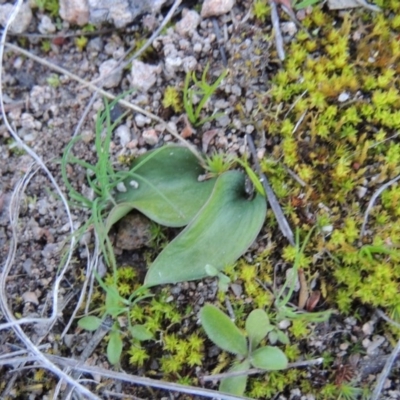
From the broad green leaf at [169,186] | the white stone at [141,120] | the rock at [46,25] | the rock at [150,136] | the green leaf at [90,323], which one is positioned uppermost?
the rock at [46,25]

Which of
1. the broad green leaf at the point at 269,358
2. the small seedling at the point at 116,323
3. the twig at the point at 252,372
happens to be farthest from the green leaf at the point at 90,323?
the broad green leaf at the point at 269,358

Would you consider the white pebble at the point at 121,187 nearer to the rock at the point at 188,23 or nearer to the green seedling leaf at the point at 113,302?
the green seedling leaf at the point at 113,302

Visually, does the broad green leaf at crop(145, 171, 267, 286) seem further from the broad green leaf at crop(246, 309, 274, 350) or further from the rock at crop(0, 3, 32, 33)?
the rock at crop(0, 3, 32, 33)

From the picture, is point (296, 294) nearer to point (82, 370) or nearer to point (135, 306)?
point (135, 306)

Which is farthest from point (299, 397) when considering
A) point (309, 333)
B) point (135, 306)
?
point (135, 306)

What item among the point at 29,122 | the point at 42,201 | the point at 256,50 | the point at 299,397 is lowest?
the point at 299,397

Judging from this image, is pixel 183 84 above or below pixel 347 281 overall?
above

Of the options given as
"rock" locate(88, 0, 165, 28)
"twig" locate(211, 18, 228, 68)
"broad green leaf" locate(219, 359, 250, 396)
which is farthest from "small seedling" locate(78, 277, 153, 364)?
"rock" locate(88, 0, 165, 28)
